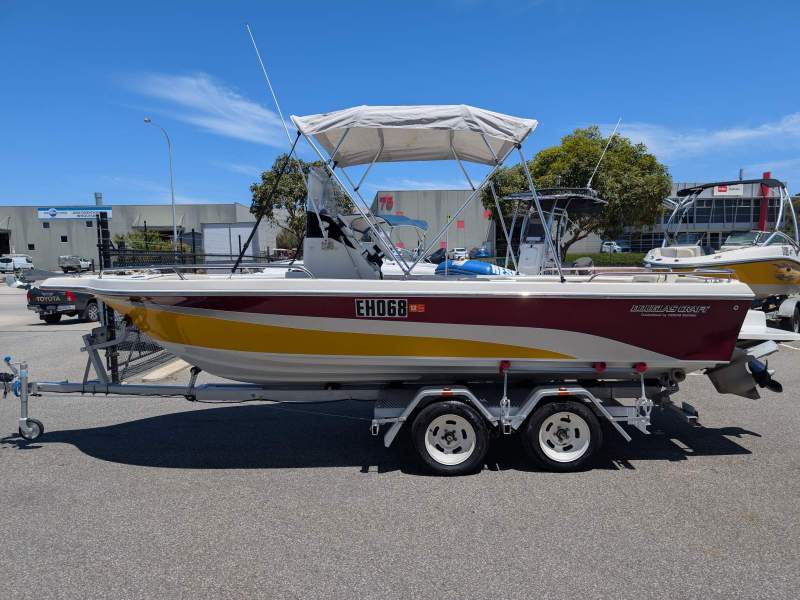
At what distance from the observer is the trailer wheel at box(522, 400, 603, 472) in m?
4.26

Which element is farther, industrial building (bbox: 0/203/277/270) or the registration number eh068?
industrial building (bbox: 0/203/277/270)

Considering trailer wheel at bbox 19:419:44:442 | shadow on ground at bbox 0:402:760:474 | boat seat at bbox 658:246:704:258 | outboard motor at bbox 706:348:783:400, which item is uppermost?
boat seat at bbox 658:246:704:258

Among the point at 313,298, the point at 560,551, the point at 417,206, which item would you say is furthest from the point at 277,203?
the point at 560,551

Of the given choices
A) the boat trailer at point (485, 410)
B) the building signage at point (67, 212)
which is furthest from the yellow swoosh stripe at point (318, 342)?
the building signage at point (67, 212)

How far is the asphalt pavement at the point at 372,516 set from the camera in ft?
9.39

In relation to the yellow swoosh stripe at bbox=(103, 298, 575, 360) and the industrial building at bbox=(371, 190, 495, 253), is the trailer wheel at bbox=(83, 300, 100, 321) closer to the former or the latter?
the yellow swoosh stripe at bbox=(103, 298, 575, 360)

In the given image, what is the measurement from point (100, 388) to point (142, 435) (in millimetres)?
721

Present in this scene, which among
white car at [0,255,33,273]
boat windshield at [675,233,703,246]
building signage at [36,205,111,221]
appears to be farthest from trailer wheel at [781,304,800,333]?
building signage at [36,205,111,221]

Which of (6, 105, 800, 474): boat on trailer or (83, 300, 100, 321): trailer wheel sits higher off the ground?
(6, 105, 800, 474): boat on trailer

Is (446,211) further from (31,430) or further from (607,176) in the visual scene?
(31,430)

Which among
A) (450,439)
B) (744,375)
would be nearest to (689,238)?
(744,375)

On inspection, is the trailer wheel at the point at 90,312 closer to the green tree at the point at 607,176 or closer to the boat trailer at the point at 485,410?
the boat trailer at the point at 485,410

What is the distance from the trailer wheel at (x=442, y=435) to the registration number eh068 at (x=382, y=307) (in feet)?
2.49

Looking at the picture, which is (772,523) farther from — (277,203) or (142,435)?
(277,203)
